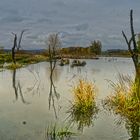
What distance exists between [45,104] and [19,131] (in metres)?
6.91

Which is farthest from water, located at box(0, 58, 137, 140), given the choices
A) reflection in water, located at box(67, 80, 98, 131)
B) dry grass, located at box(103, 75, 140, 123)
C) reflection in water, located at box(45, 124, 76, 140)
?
dry grass, located at box(103, 75, 140, 123)

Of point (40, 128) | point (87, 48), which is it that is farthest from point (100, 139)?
point (87, 48)

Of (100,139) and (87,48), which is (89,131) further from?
(87,48)

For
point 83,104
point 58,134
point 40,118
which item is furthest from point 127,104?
point 58,134

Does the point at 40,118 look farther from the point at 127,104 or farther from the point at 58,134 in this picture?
the point at 58,134

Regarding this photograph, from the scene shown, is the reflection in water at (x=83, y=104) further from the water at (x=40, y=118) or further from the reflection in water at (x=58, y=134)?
the reflection in water at (x=58, y=134)

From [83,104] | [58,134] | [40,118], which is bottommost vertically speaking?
[40,118]

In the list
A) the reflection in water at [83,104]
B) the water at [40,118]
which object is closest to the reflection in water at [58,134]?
the water at [40,118]

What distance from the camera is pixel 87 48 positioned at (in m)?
165

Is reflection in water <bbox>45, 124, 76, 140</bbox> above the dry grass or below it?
below

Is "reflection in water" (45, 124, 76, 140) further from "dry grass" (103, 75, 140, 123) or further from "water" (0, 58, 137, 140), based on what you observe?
"dry grass" (103, 75, 140, 123)

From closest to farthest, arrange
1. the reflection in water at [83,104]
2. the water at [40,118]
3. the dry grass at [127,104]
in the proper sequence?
the water at [40,118] < the dry grass at [127,104] < the reflection in water at [83,104]

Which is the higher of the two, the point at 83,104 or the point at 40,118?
the point at 83,104

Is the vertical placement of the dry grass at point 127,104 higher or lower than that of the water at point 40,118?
higher
